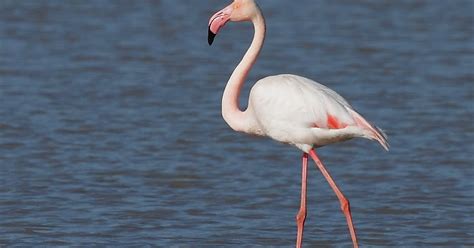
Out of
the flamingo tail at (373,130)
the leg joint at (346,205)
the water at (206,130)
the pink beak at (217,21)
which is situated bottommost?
the water at (206,130)

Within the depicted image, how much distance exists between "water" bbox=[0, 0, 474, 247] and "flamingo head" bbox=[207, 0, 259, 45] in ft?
4.98

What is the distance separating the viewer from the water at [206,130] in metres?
9.27

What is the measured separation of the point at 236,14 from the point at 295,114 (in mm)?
901

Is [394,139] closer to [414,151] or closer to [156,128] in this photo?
[414,151]

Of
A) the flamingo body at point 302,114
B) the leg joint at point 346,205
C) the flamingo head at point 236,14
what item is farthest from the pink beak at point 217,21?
the leg joint at point 346,205

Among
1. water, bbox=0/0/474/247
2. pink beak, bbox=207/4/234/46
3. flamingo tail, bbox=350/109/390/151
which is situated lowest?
water, bbox=0/0/474/247

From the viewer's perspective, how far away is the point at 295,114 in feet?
26.0

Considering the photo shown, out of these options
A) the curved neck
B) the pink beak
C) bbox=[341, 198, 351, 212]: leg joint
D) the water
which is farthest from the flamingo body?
the water

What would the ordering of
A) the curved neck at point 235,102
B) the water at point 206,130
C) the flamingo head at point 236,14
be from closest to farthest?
the curved neck at point 235,102, the flamingo head at point 236,14, the water at point 206,130

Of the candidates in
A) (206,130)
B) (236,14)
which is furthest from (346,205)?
(206,130)

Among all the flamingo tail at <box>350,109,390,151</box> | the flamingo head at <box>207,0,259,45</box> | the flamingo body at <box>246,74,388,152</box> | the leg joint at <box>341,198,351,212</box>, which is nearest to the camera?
the flamingo tail at <box>350,109,390,151</box>

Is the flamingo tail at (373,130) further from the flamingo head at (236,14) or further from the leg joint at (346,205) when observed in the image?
the flamingo head at (236,14)

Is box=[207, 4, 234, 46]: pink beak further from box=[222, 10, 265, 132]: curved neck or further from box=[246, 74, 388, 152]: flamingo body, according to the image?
box=[246, 74, 388, 152]: flamingo body

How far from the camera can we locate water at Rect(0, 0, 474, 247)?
30.4ft
